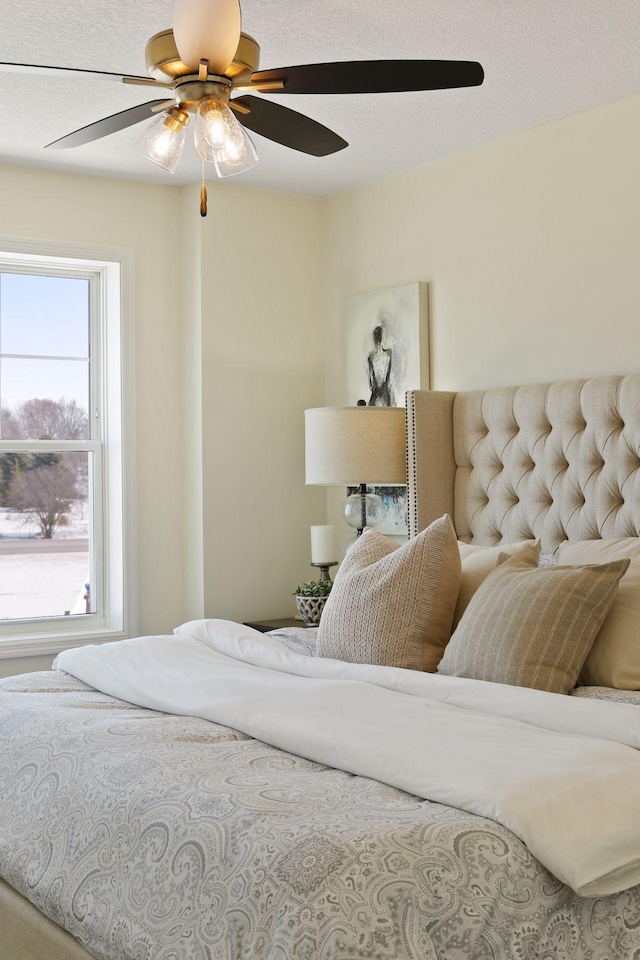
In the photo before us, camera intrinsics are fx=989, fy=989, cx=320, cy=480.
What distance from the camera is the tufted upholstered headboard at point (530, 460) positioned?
10.8 ft

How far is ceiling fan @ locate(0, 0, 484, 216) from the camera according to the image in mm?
2096

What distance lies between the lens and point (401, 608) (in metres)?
2.68

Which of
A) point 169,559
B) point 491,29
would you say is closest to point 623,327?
point 491,29

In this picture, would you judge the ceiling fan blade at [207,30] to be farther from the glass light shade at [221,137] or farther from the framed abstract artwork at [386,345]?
the framed abstract artwork at [386,345]

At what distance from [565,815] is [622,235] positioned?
2.46 meters

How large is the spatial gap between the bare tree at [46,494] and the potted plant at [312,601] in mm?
1196

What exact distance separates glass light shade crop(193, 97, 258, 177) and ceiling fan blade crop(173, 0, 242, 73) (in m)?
0.12

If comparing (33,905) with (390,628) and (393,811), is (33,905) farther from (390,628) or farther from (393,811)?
(390,628)

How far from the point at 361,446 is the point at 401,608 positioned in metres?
1.38

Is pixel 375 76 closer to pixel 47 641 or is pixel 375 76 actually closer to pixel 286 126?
pixel 286 126

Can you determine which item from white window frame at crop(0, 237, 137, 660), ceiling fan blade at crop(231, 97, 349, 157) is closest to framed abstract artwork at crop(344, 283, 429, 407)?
white window frame at crop(0, 237, 137, 660)

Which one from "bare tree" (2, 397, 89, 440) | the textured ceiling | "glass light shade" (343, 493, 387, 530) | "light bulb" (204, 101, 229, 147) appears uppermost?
the textured ceiling

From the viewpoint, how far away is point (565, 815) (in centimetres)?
155

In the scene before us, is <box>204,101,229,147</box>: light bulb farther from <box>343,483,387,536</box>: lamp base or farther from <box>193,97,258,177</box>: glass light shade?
<box>343,483,387,536</box>: lamp base
